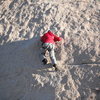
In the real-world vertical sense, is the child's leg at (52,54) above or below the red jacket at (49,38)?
below

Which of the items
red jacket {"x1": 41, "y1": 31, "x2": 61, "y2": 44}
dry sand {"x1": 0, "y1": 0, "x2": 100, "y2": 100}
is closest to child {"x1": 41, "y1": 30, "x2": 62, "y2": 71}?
red jacket {"x1": 41, "y1": 31, "x2": 61, "y2": 44}

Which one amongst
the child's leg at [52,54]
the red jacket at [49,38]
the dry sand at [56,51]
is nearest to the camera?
the dry sand at [56,51]

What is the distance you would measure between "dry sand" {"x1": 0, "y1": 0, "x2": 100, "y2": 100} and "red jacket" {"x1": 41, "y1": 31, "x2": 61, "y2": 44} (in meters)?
0.31

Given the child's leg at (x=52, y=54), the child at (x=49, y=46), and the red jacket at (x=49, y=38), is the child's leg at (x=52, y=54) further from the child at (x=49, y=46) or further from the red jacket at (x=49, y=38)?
the red jacket at (x=49, y=38)

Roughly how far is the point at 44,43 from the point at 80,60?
1142 millimetres

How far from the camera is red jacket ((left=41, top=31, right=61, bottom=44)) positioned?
768 cm

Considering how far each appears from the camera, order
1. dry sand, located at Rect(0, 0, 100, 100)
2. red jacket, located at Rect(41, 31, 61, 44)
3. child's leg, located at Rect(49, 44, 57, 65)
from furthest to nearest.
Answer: red jacket, located at Rect(41, 31, 61, 44) → child's leg, located at Rect(49, 44, 57, 65) → dry sand, located at Rect(0, 0, 100, 100)

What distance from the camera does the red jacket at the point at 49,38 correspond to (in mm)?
7677

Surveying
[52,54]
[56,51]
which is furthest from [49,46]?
[56,51]

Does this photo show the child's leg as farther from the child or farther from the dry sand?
the dry sand

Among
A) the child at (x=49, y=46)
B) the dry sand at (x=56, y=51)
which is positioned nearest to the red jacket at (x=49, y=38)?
the child at (x=49, y=46)

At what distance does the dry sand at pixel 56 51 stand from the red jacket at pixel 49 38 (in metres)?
0.31

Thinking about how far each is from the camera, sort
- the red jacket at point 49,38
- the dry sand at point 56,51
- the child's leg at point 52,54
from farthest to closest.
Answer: the red jacket at point 49,38 → the child's leg at point 52,54 → the dry sand at point 56,51

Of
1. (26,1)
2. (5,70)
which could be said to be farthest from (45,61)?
(26,1)
